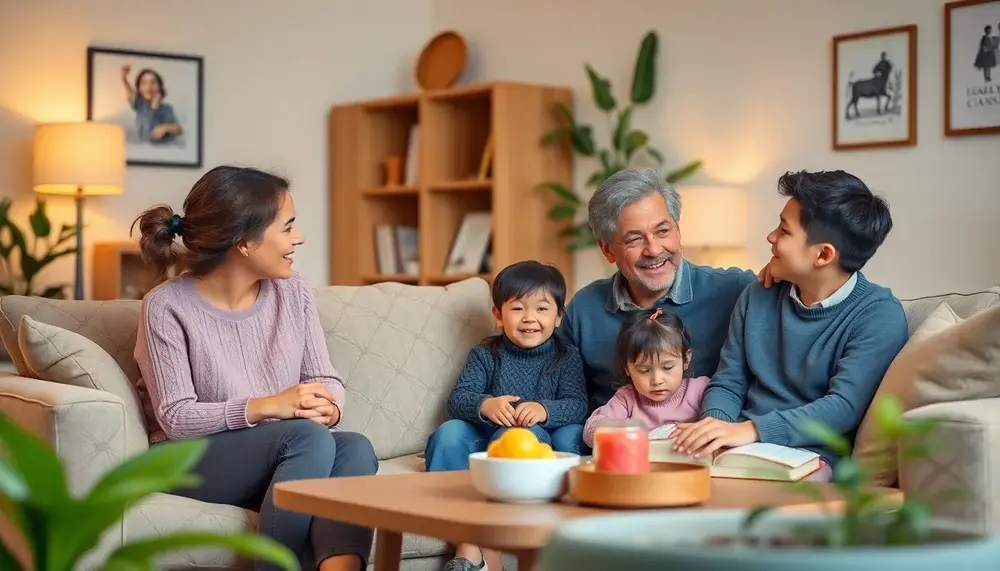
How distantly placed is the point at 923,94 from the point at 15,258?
3530mm

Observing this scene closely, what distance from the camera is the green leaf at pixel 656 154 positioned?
538 centimetres

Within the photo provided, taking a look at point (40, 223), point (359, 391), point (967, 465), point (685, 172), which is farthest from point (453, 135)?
point (967, 465)

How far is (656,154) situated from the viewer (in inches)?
212

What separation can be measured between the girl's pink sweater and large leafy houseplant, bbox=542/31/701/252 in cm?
232

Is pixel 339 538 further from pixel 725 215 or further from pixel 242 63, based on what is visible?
pixel 242 63

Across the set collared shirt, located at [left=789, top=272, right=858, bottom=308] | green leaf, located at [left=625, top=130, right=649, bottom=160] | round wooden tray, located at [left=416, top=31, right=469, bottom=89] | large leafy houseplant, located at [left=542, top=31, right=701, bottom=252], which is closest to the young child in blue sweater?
collared shirt, located at [left=789, top=272, right=858, bottom=308]

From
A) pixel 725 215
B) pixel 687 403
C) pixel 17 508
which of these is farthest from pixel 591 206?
pixel 17 508

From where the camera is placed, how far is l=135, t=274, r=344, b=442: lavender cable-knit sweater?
273 cm

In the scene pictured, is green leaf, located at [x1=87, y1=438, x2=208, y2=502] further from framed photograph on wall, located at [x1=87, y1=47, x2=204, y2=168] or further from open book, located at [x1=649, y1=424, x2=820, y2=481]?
framed photograph on wall, located at [x1=87, y1=47, x2=204, y2=168]

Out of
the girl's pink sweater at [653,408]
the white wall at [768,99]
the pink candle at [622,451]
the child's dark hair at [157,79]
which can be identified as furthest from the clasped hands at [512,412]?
the child's dark hair at [157,79]

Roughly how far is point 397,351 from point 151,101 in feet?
9.62

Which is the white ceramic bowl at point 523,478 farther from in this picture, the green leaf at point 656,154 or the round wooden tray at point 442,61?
the round wooden tray at point 442,61

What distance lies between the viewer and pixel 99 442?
8.00 feet

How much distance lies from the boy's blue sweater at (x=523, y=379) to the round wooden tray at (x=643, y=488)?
966 mm
